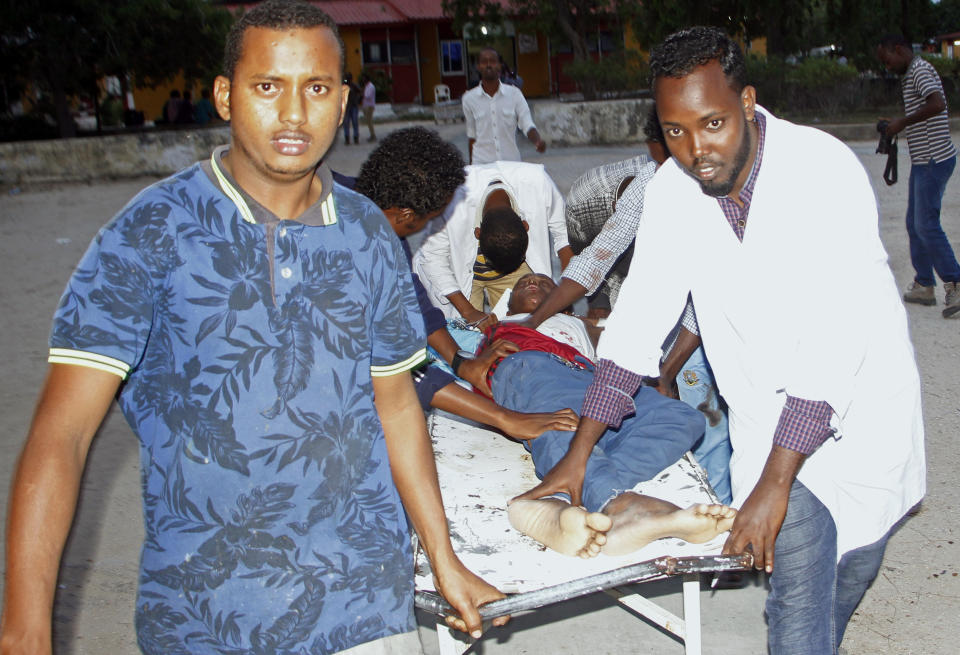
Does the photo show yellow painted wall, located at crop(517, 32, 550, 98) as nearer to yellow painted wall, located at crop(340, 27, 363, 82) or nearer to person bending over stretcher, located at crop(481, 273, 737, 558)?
yellow painted wall, located at crop(340, 27, 363, 82)

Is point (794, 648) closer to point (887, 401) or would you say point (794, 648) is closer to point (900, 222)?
point (887, 401)

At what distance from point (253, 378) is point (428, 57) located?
32578 millimetres

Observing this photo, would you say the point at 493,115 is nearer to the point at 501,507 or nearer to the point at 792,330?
the point at 501,507

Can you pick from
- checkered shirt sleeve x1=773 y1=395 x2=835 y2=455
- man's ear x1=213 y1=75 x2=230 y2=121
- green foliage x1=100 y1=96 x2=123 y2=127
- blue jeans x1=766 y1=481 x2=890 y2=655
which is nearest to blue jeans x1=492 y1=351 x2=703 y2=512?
blue jeans x1=766 y1=481 x2=890 y2=655

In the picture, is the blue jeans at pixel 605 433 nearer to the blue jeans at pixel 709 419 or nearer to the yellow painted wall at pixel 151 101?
the blue jeans at pixel 709 419

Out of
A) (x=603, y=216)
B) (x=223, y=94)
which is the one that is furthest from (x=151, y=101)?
(x=223, y=94)

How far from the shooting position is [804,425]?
6.18ft

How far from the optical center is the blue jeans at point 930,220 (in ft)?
18.8

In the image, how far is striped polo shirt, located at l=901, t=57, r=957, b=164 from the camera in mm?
5789

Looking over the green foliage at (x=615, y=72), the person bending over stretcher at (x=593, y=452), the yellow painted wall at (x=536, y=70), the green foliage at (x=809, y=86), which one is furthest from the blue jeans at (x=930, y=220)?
the yellow painted wall at (x=536, y=70)

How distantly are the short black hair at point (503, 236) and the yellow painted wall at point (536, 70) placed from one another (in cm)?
2847

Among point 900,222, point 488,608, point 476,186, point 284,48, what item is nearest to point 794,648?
point 488,608

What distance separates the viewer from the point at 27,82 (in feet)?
61.4

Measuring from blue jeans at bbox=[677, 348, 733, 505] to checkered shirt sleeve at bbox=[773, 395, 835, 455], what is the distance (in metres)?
1.36
